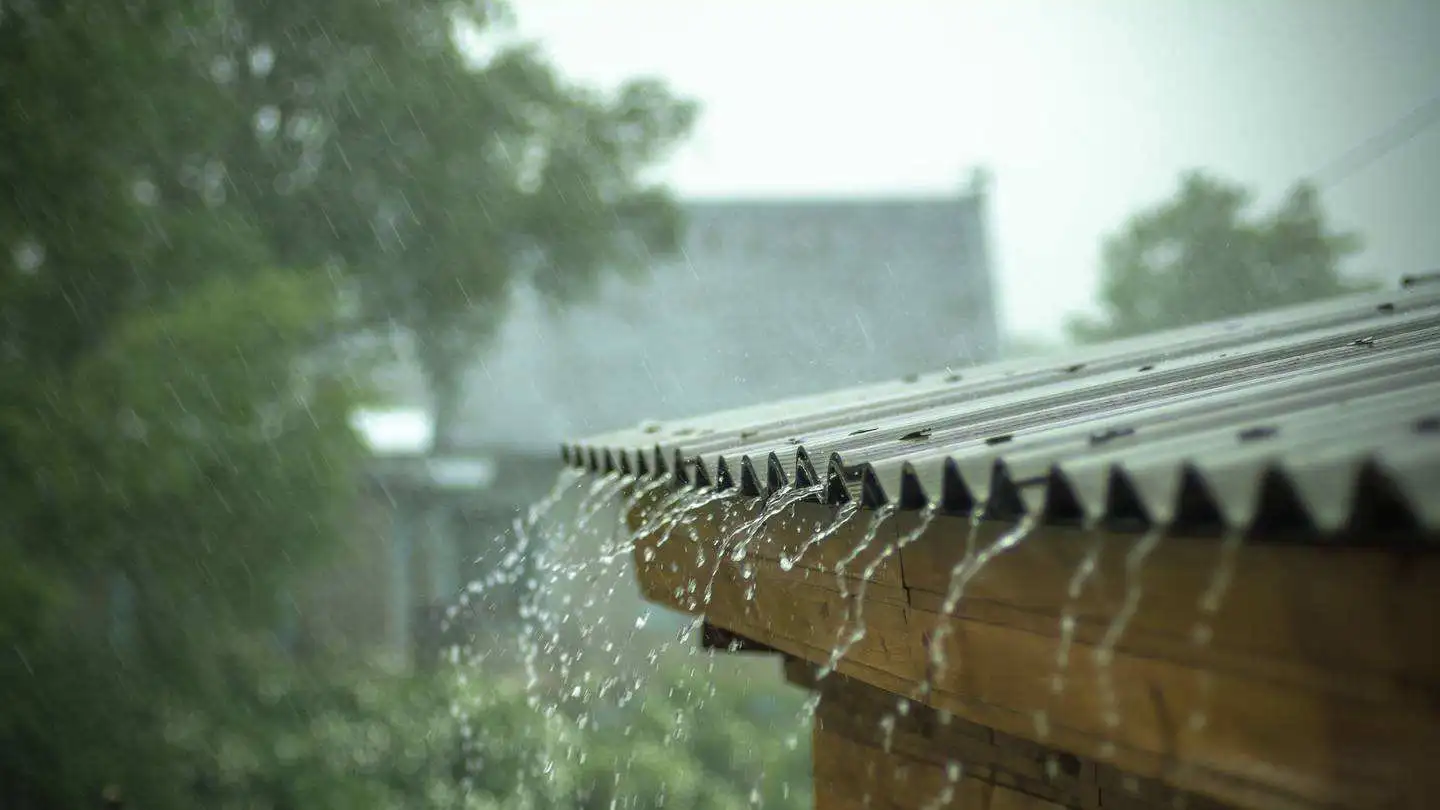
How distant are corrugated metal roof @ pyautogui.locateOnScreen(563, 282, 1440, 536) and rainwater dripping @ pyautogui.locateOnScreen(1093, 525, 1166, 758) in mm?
40

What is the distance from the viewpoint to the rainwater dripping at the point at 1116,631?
4.48ft

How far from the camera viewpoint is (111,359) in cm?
930

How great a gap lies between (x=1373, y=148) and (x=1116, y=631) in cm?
3675

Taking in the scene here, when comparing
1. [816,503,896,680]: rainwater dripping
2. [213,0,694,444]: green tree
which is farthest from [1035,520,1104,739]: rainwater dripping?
[213,0,694,444]: green tree

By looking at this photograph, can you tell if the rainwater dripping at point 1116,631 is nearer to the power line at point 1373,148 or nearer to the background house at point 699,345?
the background house at point 699,345

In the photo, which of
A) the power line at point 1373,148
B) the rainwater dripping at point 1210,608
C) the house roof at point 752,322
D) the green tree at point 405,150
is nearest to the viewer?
the rainwater dripping at point 1210,608

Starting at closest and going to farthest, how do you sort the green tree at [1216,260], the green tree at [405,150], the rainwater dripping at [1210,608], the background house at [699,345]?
the rainwater dripping at [1210,608]
the green tree at [405,150]
the background house at [699,345]
the green tree at [1216,260]

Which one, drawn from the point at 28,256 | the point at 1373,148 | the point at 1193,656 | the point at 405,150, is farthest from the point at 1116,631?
the point at 1373,148

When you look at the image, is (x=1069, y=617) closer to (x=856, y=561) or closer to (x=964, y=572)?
(x=964, y=572)

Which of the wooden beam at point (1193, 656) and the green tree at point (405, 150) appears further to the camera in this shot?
the green tree at point (405, 150)

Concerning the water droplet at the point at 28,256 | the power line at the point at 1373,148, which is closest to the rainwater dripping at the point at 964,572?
the water droplet at the point at 28,256

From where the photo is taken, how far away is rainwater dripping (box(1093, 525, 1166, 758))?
1.37 m

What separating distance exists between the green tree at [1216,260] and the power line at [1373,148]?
253cm

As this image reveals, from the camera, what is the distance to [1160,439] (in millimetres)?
1589
